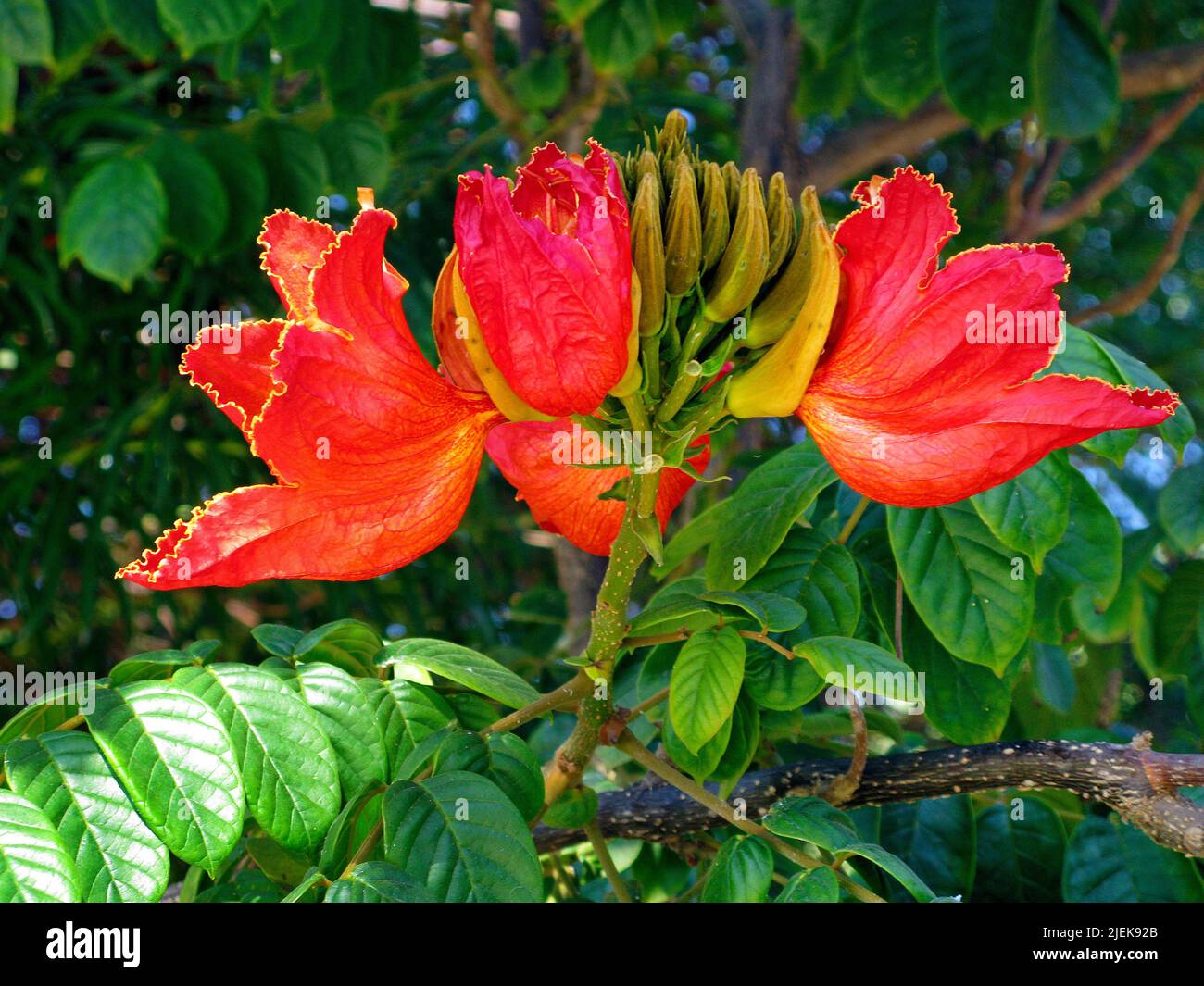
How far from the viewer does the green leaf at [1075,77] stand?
164 centimetres

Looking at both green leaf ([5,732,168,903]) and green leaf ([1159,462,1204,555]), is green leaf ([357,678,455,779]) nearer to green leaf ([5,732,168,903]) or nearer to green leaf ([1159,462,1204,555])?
green leaf ([5,732,168,903])

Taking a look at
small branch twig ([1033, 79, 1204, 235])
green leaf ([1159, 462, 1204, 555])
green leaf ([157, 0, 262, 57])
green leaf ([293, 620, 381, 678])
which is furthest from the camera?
small branch twig ([1033, 79, 1204, 235])

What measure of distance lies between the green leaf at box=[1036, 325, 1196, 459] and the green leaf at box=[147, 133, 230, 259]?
1201 mm

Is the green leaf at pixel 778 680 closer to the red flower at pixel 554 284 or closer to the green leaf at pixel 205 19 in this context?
the red flower at pixel 554 284

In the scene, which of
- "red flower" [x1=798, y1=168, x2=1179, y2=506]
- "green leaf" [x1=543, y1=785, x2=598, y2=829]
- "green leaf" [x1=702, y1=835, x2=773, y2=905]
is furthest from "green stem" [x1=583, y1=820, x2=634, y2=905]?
"red flower" [x1=798, y1=168, x2=1179, y2=506]

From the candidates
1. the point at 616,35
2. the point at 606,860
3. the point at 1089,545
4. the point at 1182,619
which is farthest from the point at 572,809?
the point at 616,35

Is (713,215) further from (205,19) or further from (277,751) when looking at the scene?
(205,19)

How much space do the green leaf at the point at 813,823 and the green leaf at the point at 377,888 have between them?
0.23 m

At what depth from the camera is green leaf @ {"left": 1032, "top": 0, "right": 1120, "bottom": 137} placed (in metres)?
1.64

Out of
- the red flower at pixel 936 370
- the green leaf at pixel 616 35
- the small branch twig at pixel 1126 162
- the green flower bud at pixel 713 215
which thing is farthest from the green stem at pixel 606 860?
the small branch twig at pixel 1126 162

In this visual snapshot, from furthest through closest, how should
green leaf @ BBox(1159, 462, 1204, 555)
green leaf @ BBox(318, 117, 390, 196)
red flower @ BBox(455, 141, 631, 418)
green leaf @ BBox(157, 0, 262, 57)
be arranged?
1. green leaf @ BBox(318, 117, 390, 196)
2. green leaf @ BBox(157, 0, 262, 57)
3. green leaf @ BBox(1159, 462, 1204, 555)
4. red flower @ BBox(455, 141, 631, 418)
